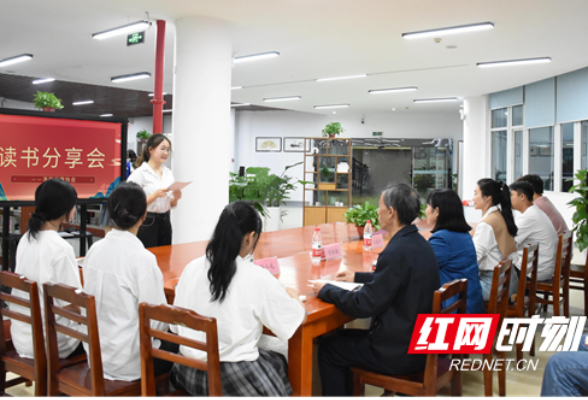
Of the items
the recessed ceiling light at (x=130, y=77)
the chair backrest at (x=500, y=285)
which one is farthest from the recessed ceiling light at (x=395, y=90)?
the chair backrest at (x=500, y=285)

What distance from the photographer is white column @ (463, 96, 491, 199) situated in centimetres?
1055

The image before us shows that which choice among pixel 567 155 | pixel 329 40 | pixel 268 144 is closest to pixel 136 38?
pixel 329 40

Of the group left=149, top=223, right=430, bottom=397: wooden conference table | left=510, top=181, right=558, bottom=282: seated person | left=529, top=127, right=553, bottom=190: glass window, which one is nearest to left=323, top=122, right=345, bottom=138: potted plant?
left=529, top=127, right=553, bottom=190: glass window

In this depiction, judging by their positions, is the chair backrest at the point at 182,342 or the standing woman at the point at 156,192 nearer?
the chair backrest at the point at 182,342

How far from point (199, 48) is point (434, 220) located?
3559mm

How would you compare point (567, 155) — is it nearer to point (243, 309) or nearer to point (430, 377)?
point (430, 377)

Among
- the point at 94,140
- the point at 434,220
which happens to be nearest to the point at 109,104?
the point at 94,140

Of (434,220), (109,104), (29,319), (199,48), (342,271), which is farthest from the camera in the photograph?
(109,104)

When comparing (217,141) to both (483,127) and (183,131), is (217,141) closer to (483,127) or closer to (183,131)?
(183,131)

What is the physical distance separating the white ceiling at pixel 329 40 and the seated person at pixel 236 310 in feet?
12.5

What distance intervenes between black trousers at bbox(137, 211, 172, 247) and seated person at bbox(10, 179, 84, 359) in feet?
4.79

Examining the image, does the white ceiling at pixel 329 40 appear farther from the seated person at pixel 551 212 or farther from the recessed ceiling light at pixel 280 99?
the seated person at pixel 551 212

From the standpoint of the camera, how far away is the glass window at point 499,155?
10.3 meters

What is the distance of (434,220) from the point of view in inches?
113
